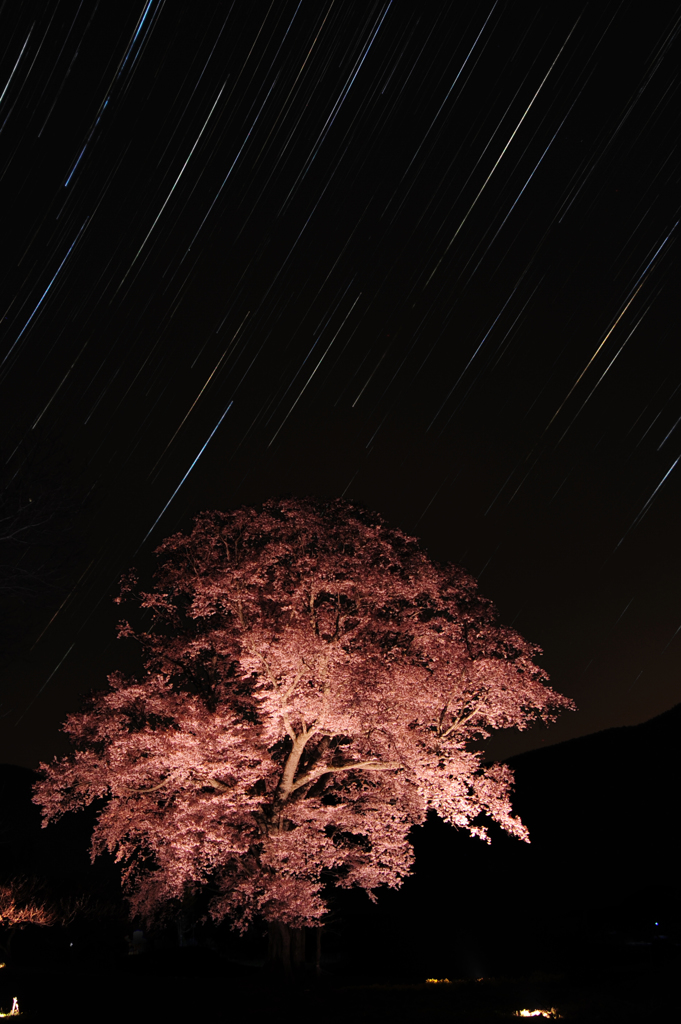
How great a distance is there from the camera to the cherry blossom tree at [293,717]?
17953 mm

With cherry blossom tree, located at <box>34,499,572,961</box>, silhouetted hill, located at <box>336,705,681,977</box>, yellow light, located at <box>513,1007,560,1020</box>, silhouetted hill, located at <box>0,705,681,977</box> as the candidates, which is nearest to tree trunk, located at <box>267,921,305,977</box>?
cherry blossom tree, located at <box>34,499,572,961</box>

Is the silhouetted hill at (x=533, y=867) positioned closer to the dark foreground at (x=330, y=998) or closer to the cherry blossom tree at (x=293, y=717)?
the dark foreground at (x=330, y=998)

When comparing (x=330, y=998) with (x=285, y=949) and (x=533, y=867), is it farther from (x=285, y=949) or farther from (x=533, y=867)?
(x=533, y=867)

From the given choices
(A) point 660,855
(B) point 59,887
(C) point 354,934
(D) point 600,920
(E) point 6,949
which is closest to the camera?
(E) point 6,949

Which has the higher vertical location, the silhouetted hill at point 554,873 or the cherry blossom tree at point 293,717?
the cherry blossom tree at point 293,717

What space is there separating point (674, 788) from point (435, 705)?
2837 inches

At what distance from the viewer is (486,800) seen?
58.7 feet

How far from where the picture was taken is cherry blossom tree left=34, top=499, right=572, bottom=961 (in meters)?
18.0

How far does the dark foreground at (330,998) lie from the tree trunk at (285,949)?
0.38m

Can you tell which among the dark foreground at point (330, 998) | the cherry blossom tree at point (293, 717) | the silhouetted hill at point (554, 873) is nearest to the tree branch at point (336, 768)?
the cherry blossom tree at point (293, 717)

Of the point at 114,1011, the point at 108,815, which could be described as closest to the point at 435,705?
the point at 108,815

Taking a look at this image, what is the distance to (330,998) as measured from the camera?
17797 millimetres

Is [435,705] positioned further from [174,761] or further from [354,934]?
[354,934]

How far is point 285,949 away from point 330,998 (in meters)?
2.36
